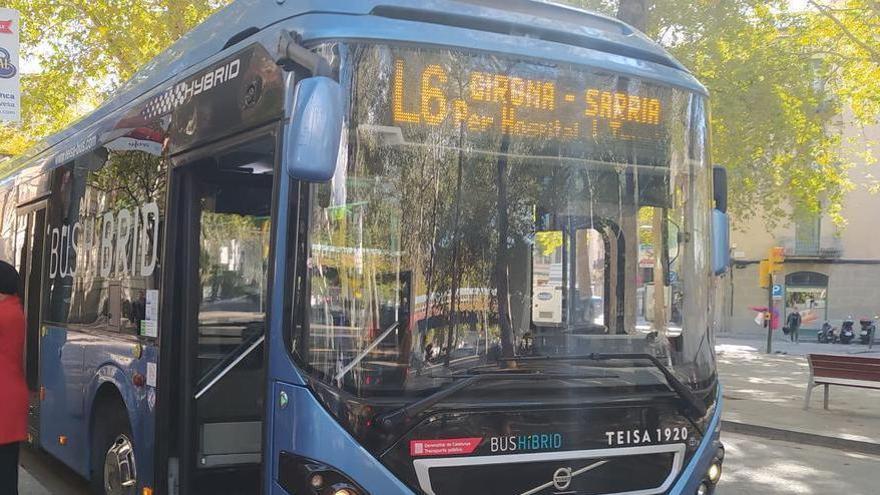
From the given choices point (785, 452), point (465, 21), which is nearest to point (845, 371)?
point (785, 452)

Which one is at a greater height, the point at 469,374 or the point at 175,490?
the point at 469,374

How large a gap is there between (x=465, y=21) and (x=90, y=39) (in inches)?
A: 667

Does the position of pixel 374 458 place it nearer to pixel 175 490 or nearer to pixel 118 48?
pixel 175 490

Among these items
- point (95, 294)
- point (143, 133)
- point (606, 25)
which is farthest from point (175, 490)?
point (606, 25)

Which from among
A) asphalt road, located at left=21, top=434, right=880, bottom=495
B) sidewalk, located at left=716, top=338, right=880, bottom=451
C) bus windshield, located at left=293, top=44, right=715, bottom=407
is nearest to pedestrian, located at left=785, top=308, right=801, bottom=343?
sidewalk, located at left=716, top=338, right=880, bottom=451

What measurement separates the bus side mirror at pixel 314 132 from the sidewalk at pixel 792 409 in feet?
28.9

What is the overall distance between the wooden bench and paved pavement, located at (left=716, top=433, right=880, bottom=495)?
2.02 metres

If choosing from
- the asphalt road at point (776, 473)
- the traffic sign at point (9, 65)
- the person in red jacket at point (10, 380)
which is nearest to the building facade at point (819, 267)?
the asphalt road at point (776, 473)

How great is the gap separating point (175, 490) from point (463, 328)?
2009mm

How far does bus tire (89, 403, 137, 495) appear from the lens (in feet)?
15.6

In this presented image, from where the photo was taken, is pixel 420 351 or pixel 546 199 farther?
pixel 546 199

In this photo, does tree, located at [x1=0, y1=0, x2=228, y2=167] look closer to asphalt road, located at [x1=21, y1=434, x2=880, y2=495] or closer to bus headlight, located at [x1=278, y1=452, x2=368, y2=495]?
asphalt road, located at [x1=21, y1=434, x2=880, y2=495]

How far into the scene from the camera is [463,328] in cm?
334

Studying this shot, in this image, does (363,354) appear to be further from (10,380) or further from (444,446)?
(10,380)
